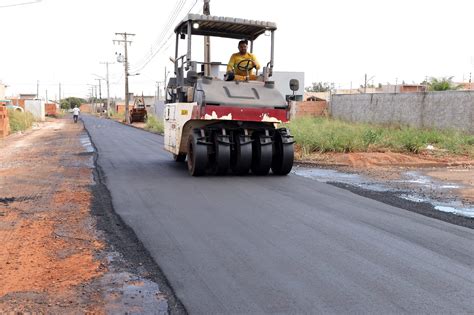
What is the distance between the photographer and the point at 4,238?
19.1ft

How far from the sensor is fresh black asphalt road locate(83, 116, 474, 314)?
398 cm

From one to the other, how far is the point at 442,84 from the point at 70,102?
510 feet

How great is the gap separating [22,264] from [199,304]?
80.3 inches

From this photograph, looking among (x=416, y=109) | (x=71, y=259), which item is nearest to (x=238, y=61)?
(x=71, y=259)

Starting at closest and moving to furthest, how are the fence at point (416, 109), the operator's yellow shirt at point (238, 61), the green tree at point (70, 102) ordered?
the operator's yellow shirt at point (238, 61), the fence at point (416, 109), the green tree at point (70, 102)

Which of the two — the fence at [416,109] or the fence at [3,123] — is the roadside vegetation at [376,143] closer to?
the fence at [416,109]

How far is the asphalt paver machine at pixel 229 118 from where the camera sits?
10.1 meters

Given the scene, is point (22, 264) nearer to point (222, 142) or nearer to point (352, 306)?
point (352, 306)

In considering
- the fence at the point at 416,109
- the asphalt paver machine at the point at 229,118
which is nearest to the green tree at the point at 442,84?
the fence at the point at 416,109

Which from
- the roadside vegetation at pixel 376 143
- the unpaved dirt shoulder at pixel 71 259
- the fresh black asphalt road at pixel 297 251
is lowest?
the unpaved dirt shoulder at pixel 71 259

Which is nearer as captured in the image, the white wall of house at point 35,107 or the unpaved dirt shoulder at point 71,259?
the unpaved dirt shoulder at point 71,259

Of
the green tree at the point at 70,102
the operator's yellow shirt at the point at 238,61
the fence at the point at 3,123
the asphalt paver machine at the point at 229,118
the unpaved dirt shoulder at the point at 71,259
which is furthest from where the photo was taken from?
the green tree at the point at 70,102

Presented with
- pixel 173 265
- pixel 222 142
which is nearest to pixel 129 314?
pixel 173 265

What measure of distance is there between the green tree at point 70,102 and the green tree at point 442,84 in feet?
456
